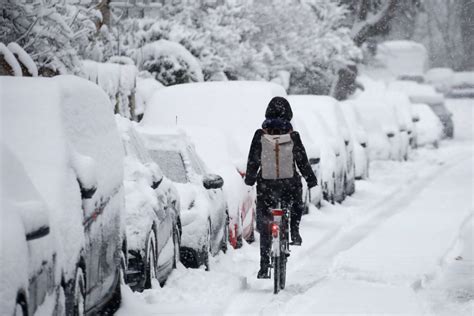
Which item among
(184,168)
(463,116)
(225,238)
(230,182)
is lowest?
(463,116)

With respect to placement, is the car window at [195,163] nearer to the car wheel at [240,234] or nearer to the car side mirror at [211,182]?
the car side mirror at [211,182]

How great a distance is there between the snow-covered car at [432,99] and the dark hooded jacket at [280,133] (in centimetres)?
3365

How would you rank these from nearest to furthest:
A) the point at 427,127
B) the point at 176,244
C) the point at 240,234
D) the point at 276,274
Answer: the point at 276,274 < the point at 176,244 < the point at 240,234 < the point at 427,127

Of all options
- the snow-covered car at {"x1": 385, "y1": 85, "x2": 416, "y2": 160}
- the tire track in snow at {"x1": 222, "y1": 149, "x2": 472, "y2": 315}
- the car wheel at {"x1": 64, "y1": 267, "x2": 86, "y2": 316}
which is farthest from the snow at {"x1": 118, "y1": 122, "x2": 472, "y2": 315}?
the snow-covered car at {"x1": 385, "y1": 85, "x2": 416, "y2": 160}

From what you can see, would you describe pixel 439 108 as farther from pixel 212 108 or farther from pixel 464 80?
pixel 212 108

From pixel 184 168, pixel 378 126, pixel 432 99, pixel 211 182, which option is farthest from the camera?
pixel 432 99

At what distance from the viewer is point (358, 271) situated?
12250 millimetres

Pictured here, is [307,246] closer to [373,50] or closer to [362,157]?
[362,157]

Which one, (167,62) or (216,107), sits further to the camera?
(167,62)

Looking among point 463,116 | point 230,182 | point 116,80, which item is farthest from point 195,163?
point 463,116

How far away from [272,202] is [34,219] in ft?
16.9

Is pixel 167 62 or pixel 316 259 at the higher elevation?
pixel 167 62

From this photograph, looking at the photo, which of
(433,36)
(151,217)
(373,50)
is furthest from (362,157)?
(433,36)

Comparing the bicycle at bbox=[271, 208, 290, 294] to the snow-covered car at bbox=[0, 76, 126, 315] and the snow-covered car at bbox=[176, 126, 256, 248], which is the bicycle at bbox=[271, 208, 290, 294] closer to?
the snow-covered car at bbox=[0, 76, 126, 315]
